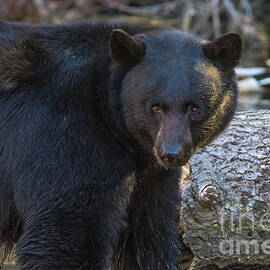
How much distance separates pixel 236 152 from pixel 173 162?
1.53 meters

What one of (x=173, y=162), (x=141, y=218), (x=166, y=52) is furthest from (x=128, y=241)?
(x=166, y=52)

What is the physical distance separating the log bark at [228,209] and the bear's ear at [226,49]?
1.17 metres

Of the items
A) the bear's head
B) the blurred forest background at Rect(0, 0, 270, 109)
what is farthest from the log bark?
the blurred forest background at Rect(0, 0, 270, 109)

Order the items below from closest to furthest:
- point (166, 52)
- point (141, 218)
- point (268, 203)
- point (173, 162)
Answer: point (173, 162) < point (166, 52) < point (141, 218) < point (268, 203)

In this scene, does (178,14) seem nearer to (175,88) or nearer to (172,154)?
(175,88)

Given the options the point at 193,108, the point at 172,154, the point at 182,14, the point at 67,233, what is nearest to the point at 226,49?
the point at 193,108

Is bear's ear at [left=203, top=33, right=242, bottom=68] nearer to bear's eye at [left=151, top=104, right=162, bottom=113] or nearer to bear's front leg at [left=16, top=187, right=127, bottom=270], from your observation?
bear's eye at [left=151, top=104, right=162, bottom=113]

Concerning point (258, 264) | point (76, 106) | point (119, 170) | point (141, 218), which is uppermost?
point (76, 106)

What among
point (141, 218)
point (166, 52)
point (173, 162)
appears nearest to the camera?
point (173, 162)

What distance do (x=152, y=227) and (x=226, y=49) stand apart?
1408 millimetres

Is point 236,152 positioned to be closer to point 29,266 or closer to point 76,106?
point 76,106

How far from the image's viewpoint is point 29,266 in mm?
4160

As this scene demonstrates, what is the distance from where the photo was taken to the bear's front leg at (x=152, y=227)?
4609 millimetres

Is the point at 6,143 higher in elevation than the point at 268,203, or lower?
higher
